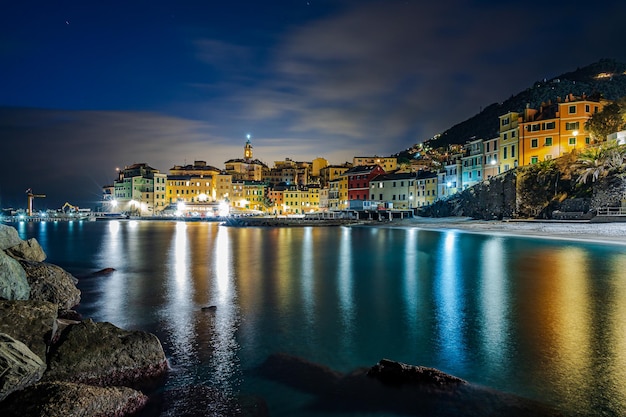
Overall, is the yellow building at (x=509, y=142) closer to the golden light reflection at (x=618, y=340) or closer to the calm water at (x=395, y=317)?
the calm water at (x=395, y=317)

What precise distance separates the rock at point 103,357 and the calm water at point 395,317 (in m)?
0.69

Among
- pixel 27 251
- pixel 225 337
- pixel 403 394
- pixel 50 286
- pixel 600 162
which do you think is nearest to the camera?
pixel 403 394

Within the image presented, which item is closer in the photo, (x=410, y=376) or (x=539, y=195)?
(x=410, y=376)

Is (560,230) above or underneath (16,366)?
above

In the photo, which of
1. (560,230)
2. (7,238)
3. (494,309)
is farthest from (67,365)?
(560,230)

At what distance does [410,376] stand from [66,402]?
6.64 m

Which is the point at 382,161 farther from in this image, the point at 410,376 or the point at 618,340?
the point at 410,376

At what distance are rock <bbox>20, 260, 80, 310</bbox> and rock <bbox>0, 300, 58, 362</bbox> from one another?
5.58m

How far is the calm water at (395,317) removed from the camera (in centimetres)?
913

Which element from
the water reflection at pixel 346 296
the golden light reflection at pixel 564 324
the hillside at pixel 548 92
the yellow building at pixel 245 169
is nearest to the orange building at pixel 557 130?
the golden light reflection at pixel 564 324

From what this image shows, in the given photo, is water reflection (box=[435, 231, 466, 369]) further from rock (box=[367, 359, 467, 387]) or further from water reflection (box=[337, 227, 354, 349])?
water reflection (box=[337, 227, 354, 349])

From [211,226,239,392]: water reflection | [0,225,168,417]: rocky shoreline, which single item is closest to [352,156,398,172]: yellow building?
[211,226,239,392]: water reflection

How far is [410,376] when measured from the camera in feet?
28.5

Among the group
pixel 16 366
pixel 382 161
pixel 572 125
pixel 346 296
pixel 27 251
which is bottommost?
pixel 346 296
